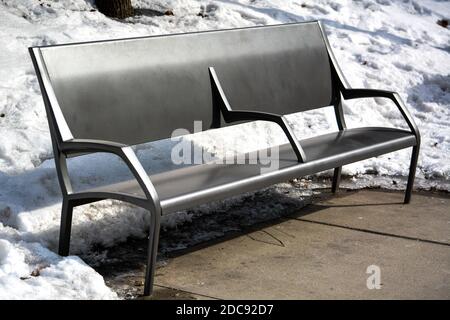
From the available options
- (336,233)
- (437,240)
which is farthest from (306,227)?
(437,240)

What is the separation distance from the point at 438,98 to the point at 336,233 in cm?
320

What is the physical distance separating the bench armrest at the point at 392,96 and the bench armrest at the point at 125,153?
2307 millimetres

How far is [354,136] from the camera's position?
19.6 feet

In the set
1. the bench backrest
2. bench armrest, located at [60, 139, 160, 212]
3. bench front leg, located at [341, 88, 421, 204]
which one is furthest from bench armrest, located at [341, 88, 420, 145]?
bench armrest, located at [60, 139, 160, 212]

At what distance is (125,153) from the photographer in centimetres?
429

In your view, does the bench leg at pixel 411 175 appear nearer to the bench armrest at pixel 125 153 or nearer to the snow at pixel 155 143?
the snow at pixel 155 143

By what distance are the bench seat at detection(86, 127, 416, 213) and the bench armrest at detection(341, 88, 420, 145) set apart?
0.06 meters

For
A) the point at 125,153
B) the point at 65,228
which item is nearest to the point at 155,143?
the point at 65,228

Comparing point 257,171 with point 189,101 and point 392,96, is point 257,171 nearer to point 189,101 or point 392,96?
point 189,101

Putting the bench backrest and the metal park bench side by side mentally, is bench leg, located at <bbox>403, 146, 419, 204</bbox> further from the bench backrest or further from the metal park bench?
the bench backrest

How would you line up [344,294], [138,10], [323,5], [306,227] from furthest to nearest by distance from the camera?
[323,5] < [138,10] < [306,227] < [344,294]

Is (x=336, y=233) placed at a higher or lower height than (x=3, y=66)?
lower

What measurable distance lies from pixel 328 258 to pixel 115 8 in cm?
370
